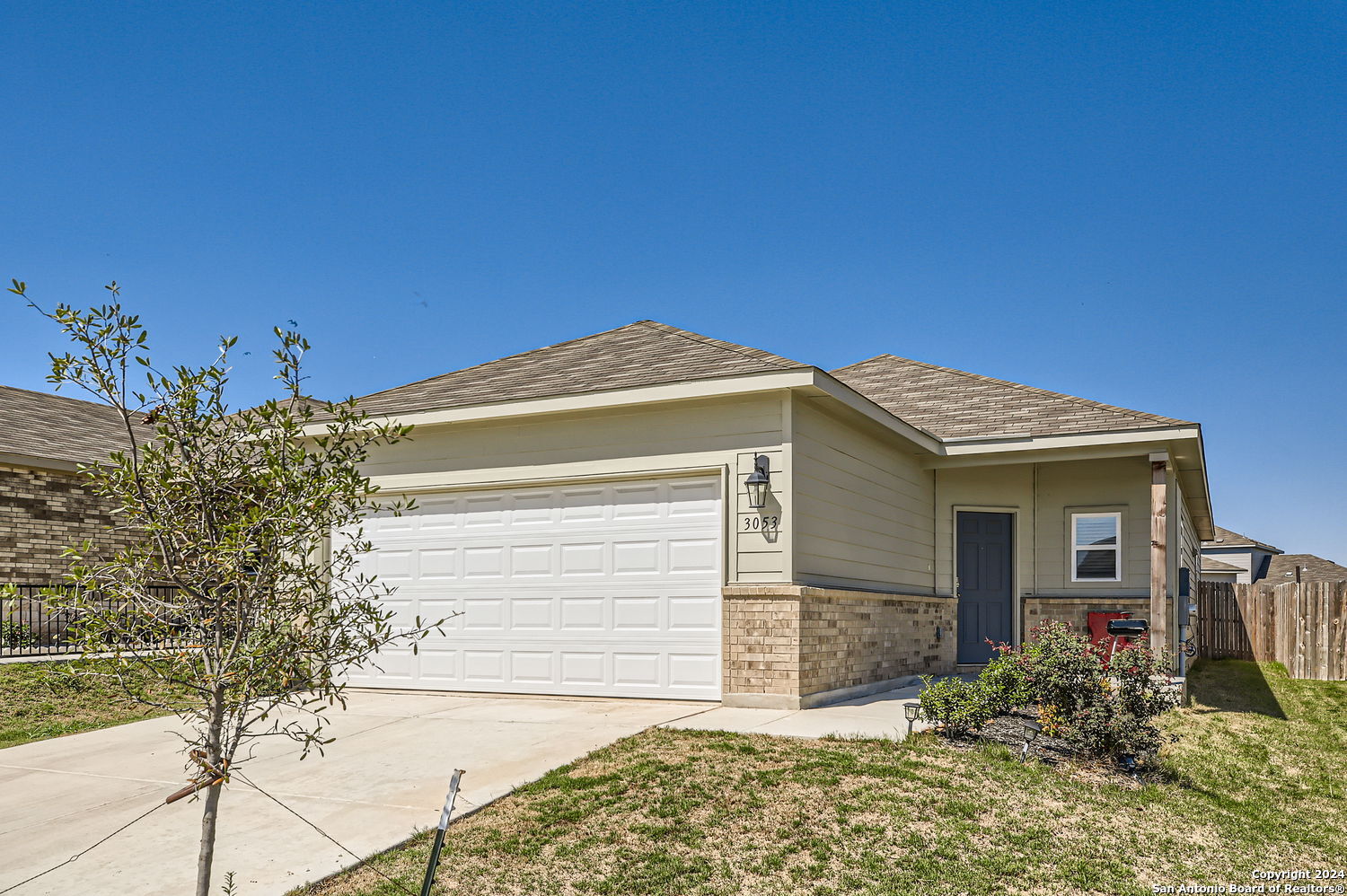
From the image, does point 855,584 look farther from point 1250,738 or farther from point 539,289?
point 539,289

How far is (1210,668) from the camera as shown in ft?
54.0

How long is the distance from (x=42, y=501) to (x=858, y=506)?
45.2 feet

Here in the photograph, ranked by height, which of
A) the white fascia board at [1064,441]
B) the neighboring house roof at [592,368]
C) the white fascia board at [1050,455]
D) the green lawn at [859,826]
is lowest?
the green lawn at [859,826]

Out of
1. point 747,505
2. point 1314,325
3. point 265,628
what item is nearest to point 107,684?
point 265,628

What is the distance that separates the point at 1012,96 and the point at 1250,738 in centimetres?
839

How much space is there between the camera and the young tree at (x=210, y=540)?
12.2 feet

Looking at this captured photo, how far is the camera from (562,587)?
10.9 metres

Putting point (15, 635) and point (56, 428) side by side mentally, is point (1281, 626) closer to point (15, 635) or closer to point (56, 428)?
point (15, 635)

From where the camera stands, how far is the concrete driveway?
5.52 m

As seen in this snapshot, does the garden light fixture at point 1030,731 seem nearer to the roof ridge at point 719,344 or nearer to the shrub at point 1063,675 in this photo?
the shrub at point 1063,675

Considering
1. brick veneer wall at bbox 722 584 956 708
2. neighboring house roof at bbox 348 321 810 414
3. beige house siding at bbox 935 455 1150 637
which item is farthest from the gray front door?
neighboring house roof at bbox 348 321 810 414

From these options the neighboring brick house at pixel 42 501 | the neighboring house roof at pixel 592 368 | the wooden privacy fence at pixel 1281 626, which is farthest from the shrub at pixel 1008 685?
the neighboring brick house at pixel 42 501

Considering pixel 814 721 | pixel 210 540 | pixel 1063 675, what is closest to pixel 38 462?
pixel 814 721

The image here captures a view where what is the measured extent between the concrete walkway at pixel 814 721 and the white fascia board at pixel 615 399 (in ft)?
10.2
